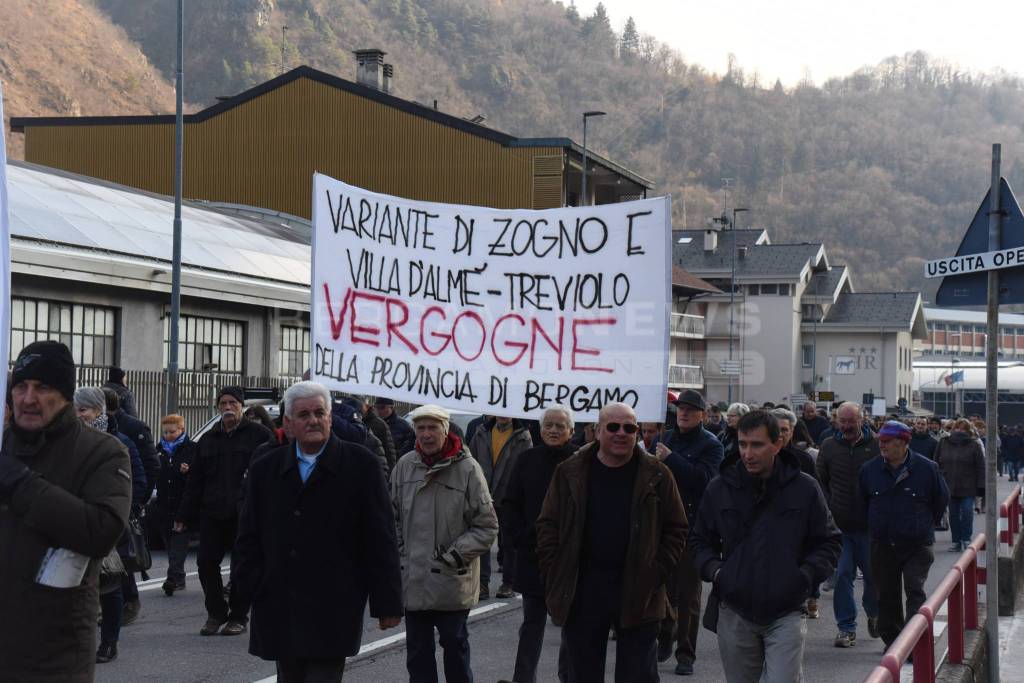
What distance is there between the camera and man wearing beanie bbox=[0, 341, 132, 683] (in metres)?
4.27

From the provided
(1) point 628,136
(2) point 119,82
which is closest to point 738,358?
(2) point 119,82

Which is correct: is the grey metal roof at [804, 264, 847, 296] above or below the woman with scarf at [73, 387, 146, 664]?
above

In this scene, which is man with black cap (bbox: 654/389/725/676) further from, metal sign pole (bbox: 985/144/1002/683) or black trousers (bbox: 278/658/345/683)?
black trousers (bbox: 278/658/345/683)

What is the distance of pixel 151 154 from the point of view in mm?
53469

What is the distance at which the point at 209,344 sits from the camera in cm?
2908

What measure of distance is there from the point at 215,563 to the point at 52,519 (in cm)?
655

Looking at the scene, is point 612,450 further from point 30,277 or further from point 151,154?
point 151,154

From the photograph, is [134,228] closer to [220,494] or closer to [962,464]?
[962,464]

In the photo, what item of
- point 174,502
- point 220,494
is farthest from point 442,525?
point 174,502

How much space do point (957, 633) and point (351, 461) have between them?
3819 mm

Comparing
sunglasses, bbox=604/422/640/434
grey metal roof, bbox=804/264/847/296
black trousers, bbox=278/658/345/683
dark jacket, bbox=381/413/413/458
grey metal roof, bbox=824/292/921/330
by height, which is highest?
grey metal roof, bbox=804/264/847/296

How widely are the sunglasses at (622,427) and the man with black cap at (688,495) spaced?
8.98 ft

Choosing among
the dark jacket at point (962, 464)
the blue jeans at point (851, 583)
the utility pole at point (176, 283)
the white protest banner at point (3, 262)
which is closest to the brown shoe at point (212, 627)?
the blue jeans at point (851, 583)

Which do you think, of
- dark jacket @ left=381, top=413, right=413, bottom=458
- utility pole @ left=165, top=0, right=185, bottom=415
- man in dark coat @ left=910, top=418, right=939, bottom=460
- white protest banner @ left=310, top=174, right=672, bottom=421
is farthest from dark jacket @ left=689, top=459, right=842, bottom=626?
utility pole @ left=165, top=0, right=185, bottom=415
